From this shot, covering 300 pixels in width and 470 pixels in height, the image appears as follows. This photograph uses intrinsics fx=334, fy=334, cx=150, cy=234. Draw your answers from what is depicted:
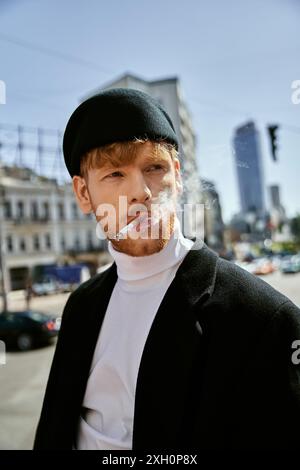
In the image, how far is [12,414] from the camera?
4.14 m

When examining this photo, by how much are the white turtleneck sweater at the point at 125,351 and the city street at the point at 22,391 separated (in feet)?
2.33

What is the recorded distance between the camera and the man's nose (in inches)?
33.8

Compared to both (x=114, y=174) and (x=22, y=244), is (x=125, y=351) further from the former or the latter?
(x=22, y=244)

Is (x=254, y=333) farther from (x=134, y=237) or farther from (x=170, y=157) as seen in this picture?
(x=170, y=157)

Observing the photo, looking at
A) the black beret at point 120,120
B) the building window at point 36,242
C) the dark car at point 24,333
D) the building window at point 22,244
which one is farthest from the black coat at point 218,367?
the building window at point 22,244

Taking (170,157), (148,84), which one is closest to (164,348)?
(170,157)

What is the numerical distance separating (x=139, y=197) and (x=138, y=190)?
18 millimetres

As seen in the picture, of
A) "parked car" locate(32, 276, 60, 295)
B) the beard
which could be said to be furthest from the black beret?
"parked car" locate(32, 276, 60, 295)

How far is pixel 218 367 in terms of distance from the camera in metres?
0.82

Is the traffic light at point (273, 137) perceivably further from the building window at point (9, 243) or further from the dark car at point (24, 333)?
the building window at point (9, 243)

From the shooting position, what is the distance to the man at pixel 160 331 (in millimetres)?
797

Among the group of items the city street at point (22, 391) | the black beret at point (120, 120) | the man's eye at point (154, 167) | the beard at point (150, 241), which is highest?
the black beret at point (120, 120)

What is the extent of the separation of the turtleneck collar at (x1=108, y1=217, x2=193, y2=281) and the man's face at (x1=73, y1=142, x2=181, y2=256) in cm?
4

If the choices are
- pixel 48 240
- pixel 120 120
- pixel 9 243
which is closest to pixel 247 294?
pixel 120 120
